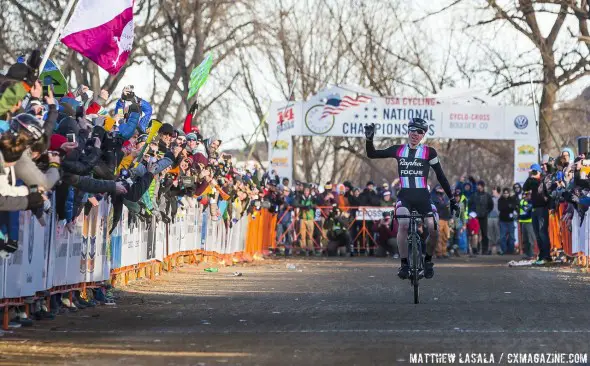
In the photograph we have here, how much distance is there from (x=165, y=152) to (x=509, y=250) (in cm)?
2218

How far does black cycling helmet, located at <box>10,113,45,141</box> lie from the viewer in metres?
10.7

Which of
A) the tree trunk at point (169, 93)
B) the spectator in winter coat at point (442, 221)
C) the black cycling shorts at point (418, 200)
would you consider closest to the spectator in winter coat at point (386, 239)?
the spectator in winter coat at point (442, 221)

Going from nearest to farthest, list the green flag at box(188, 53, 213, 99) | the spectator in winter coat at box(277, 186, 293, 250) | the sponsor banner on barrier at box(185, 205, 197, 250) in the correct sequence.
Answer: the sponsor banner on barrier at box(185, 205, 197, 250), the green flag at box(188, 53, 213, 99), the spectator in winter coat at box(277, 186, 293, 250)

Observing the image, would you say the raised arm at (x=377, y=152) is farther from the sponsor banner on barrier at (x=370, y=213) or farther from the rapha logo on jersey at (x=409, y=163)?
the sponsor banner on barrier at (x=370, y=213)

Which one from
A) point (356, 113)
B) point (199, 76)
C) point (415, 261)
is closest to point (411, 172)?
point (415, 261)

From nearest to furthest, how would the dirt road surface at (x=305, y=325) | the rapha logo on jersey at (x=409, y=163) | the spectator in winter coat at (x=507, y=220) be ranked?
the dirt road surface at (x=305, y=325)
the rapha logo on jersey at (x=409, y=163)
the spectator in winter coat at (x=507, y=220)

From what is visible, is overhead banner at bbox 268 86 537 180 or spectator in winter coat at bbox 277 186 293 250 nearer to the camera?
spectator in winter coat at bbox 277 186 293 250

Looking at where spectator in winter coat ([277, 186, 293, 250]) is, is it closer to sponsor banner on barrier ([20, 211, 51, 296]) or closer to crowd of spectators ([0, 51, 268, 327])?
crowd of spectators ([0, 51, 268, 327])

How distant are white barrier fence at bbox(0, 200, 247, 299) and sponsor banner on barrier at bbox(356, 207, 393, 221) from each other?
16289 mm

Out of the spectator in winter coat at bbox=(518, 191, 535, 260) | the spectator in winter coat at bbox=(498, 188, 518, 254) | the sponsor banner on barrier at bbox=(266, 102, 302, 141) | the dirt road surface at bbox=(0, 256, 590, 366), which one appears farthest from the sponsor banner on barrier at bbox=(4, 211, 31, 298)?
the sponsor banner on barrier at bbox=(266, 102, 302, 141)

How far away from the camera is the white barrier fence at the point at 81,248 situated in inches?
477

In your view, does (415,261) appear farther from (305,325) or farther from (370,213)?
(370,213)

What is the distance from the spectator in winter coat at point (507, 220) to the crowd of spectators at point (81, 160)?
16014mm

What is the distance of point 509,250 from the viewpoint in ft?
133
